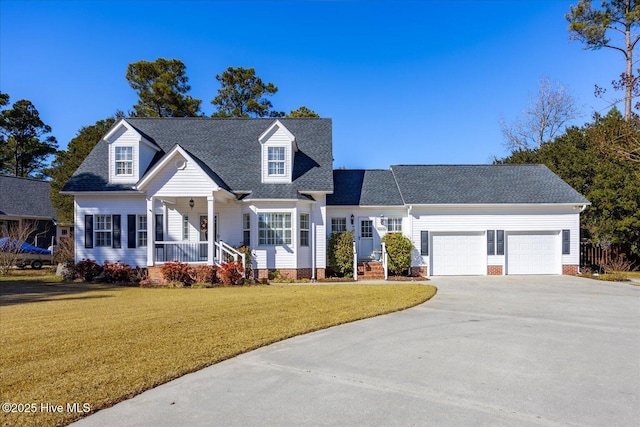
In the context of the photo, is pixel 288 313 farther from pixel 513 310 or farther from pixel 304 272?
pixel 304 272

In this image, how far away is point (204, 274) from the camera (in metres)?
16.1

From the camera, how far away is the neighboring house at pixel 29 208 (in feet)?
95.0

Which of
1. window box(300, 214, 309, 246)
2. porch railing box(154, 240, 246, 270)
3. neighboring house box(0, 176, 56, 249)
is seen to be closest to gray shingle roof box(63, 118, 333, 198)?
window box(300, 214, 309, 246)

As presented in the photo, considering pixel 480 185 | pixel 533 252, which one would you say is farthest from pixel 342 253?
pixel 533 252

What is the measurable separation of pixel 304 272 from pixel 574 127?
2128 centimetres

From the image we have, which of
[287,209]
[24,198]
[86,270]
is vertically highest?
[24,198]

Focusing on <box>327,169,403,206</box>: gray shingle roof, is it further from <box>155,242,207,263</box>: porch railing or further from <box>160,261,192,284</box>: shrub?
<box>160,261,192,284</box>: shrub

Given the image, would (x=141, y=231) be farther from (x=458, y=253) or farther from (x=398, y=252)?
(x=458, y=253)

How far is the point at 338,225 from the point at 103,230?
1109cm

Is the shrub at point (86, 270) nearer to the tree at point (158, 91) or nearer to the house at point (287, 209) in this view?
the house at point (287, 209)

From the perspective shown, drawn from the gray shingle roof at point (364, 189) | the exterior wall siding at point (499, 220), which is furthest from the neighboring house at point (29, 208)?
the exterior wall siding at point (499, 220)

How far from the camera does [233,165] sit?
19531mm

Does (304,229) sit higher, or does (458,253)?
(304,229)

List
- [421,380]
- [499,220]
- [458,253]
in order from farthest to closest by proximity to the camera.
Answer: [458,253]
[499,220]
[421,380]
